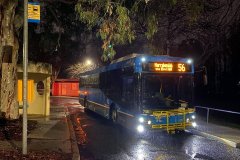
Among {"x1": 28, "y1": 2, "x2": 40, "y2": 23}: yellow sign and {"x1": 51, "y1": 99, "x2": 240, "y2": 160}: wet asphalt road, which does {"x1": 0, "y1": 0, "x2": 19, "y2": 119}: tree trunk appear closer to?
{"x1": 51, "y1": 99, "x2": 240, "y2": 160}: wet asphalt road

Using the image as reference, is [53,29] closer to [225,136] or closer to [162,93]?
[162,93]

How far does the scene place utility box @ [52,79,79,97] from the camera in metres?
58.9

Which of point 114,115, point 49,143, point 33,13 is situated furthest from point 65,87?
point 33,13

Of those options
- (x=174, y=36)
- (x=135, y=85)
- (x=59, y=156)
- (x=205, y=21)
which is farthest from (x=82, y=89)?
(x=59, y=156)

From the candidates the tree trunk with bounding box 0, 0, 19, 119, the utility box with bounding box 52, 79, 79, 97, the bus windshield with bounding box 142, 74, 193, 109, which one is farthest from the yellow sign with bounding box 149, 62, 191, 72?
the utility box with bounding box 52, 79, 79, 97

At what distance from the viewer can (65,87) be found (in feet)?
197

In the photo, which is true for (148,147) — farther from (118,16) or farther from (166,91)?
(118,16)

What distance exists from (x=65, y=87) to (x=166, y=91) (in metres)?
46.6

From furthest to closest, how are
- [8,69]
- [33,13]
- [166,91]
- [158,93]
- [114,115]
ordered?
1. [114,115]
2. [8,69]
3. [166,91]
4. [158,93]
5. [33,13]

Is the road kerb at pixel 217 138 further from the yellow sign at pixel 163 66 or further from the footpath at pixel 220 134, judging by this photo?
the yellow sign at pixel 163 66

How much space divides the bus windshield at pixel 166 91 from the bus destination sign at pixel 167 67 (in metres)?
0.23

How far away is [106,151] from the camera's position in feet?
38.4

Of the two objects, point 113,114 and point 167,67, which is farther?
point 113,114

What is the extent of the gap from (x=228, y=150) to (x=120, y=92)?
19.5 ft
